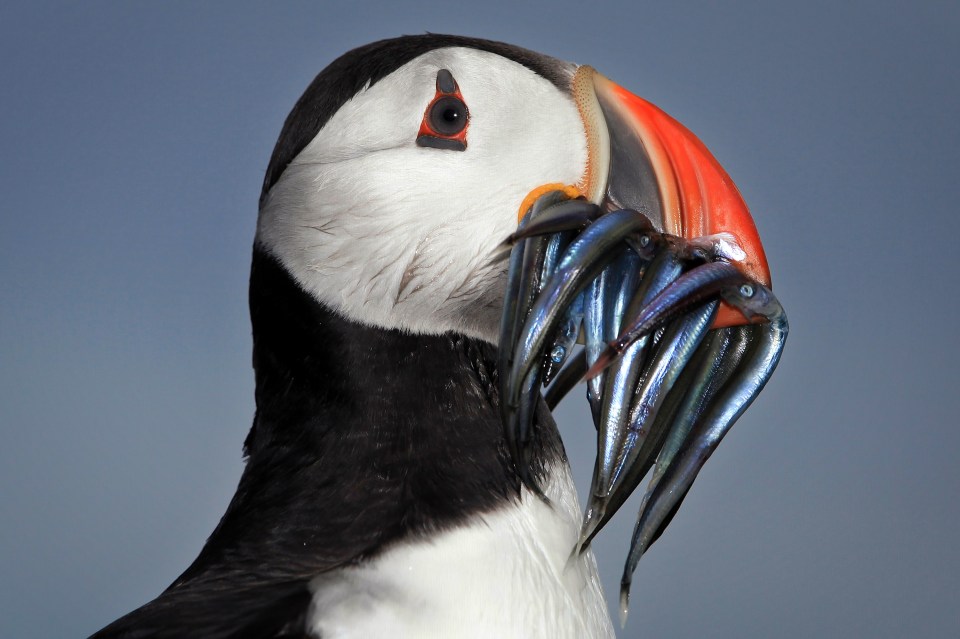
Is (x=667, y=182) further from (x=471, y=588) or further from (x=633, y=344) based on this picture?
(x=471, y=588)

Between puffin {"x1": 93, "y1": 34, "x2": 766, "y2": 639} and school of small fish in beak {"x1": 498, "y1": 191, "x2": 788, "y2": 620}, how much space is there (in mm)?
54

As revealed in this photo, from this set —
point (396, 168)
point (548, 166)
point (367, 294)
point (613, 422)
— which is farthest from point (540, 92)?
point (613, 422)

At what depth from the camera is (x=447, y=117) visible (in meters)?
1.70

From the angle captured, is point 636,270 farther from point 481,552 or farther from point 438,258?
point 481,552

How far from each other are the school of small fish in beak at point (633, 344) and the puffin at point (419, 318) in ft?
0.18

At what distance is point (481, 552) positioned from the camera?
5.32 ft

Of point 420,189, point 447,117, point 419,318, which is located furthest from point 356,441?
point 447,117

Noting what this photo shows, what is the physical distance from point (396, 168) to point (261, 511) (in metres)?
0.55

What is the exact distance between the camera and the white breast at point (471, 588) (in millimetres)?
1537

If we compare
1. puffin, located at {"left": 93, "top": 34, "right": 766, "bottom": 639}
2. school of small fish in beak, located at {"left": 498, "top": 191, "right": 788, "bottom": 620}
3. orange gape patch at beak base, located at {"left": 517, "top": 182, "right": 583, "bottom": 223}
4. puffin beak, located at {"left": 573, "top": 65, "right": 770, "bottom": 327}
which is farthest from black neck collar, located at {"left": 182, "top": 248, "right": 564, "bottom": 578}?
puffin beak, located at {"left": 573, "top": 65, "right": 770, "bottom": 327}

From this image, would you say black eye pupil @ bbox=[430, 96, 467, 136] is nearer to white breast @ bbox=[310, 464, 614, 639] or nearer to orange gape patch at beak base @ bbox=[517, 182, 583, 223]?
orange gape patch at beak base @ bbox=[517, 182, 583, 223]

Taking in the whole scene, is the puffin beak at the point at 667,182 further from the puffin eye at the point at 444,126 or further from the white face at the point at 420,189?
the puffin eye at the point at 444,126

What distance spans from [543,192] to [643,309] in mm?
237

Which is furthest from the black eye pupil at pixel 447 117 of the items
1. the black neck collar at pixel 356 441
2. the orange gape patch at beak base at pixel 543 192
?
the black neck collar at pixel 356 441
